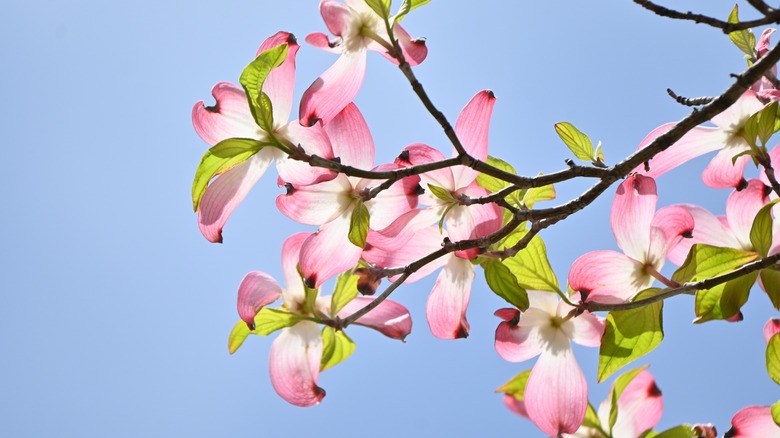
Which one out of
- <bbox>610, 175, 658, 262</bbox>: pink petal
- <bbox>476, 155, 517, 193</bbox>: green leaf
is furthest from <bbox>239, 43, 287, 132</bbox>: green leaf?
<bbox>610, 175, 658, 262</bbox>: pink petal

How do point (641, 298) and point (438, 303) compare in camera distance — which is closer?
point (641, 298)

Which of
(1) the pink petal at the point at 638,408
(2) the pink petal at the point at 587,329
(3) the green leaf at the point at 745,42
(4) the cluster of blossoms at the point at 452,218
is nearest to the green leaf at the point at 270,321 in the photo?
(4) the cluster of blossoms at the point at 452,218

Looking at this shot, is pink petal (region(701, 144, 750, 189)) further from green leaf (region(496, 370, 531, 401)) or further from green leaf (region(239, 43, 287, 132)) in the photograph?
green leaf (region(239, 43, 287, 132))

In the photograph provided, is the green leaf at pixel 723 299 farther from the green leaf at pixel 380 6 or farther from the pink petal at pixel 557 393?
the green leaf at pixel 380 6

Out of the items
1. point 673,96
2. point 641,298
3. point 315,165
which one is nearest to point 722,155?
point 673,96

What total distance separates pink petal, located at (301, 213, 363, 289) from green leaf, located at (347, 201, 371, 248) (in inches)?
1.6

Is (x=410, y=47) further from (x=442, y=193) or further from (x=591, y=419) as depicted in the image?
(x=591, y=419)

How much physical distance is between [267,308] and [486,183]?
0.36 metres

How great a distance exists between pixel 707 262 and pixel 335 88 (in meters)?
0.48

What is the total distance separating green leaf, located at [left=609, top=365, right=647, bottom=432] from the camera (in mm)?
1030

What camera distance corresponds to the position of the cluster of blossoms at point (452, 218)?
0.83 m

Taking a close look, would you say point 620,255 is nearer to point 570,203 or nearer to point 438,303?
point 570,203

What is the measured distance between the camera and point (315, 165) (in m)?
0.80

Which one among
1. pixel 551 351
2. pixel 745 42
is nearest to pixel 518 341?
pixel 551 351
